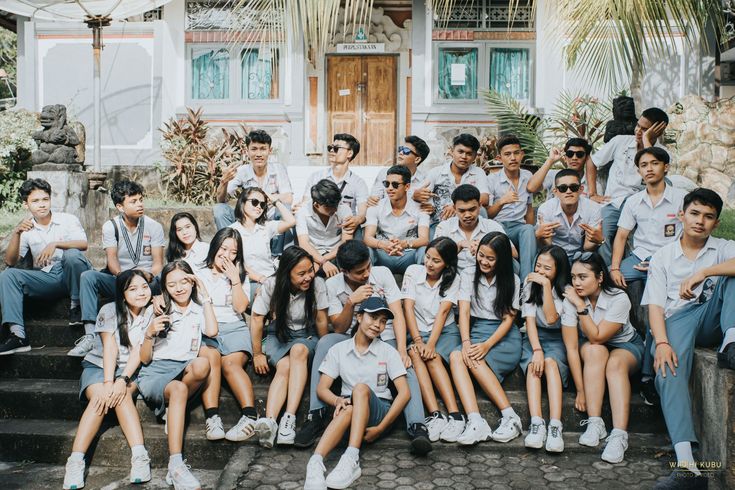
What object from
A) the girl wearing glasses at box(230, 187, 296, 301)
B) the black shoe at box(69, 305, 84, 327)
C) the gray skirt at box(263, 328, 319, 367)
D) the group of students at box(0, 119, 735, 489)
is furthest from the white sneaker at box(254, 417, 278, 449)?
the black shoe at box(69, 305, 84, 327)

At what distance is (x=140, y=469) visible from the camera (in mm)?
4742

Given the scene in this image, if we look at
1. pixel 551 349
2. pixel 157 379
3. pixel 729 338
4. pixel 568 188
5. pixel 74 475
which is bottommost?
pixel 74 475

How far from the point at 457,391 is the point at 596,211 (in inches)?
83.8

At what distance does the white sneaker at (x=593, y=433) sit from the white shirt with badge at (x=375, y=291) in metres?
1.46

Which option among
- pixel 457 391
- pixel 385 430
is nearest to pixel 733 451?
pixel 457 391

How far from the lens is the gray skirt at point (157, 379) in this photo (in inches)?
198

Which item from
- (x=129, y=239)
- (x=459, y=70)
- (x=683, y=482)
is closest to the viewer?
(x=683, y=482)

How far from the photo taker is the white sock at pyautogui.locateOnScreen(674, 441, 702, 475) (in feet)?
14.3

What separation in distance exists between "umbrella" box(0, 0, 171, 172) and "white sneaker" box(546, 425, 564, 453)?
634 centimetres

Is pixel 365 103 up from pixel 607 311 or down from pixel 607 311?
up

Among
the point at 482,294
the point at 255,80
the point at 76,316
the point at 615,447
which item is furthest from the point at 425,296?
the point at 255,80

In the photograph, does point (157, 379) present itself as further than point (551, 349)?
No

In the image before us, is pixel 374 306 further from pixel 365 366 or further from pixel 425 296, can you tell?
pixel 425 296

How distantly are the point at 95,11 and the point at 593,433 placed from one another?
8.17 m
